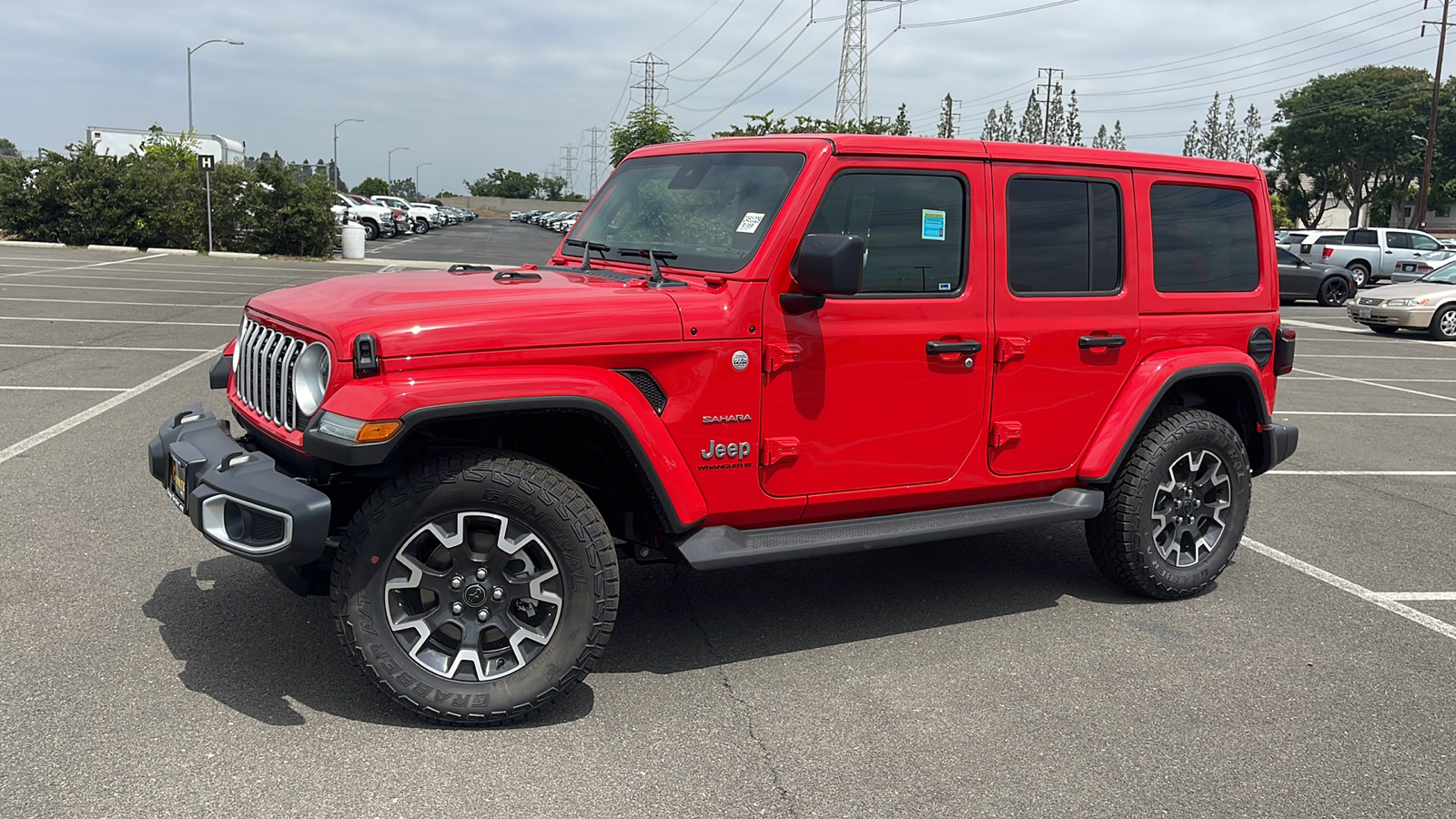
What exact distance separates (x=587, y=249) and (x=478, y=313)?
4.54 ft

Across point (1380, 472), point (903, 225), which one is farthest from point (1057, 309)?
point (1380, 472)

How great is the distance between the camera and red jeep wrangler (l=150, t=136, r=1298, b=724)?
11.5 ft

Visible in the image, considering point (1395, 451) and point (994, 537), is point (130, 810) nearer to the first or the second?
point (994, 537)

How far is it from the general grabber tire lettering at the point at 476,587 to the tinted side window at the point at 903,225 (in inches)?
56.8

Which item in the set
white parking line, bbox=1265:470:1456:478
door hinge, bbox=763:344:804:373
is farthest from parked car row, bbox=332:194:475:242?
door hinge, bbox=763:344:804:373

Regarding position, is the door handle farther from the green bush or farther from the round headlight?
the green bush

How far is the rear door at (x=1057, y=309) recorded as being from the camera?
455 centimetres

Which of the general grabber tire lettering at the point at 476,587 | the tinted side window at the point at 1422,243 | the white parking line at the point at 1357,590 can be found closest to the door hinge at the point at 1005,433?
the general grabber tire lettering at the point at 476,587

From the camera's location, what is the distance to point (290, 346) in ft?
12.2

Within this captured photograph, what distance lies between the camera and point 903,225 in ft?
14.3

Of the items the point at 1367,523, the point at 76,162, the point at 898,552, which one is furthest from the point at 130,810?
the point at 76,162

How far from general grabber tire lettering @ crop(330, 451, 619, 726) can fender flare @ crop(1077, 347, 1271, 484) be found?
2227 millimetres

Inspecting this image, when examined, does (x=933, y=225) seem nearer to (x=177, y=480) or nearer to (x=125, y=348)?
(x=177, y=480)

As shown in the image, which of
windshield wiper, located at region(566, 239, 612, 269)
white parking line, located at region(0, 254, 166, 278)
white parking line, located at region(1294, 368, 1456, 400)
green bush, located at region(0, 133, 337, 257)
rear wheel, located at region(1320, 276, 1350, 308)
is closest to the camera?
windshield wiper, located at region(566, 239, 612, 269)
